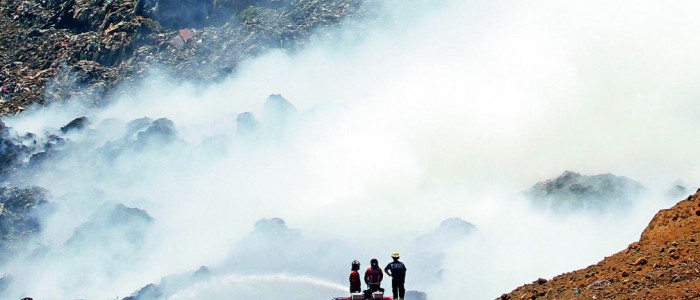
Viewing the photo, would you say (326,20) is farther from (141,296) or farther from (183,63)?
(141,296)

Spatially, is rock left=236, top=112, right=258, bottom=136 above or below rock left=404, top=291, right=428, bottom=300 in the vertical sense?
above

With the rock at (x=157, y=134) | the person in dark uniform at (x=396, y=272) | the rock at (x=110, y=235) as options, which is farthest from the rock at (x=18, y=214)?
the person in dark uniform at (x=396, y=272)

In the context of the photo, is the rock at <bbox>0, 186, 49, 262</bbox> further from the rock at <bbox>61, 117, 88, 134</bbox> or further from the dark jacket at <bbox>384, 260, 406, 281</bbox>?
the dark jacket at <bbox>384, 260, 406, 281</bbox>

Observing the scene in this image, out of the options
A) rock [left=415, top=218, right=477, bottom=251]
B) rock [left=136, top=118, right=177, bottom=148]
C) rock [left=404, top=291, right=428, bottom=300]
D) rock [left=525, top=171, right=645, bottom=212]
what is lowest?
rock [left=404, top=291, right=428, bottom=300]

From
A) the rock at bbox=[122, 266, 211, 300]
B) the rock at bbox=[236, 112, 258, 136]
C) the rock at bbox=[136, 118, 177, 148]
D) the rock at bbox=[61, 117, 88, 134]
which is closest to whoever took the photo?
the rock at bbox=[122, 266, 211, 300]

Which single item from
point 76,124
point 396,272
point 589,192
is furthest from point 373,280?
point 76,124

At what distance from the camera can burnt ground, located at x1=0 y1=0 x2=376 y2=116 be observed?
8456cm

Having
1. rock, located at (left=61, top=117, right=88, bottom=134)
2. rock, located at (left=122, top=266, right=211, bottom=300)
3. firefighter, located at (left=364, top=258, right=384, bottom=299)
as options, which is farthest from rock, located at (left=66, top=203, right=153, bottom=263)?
firefighter, located at (left=364, top=258, right=384, bottom=299)

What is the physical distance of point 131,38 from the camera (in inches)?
3460

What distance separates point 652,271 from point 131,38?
73.6m

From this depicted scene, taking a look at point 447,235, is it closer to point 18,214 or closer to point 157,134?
point 157,134

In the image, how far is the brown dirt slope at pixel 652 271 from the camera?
2130 centimetres

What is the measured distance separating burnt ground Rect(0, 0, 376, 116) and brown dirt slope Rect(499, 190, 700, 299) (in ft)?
220

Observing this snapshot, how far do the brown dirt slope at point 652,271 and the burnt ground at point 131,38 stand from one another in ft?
220
